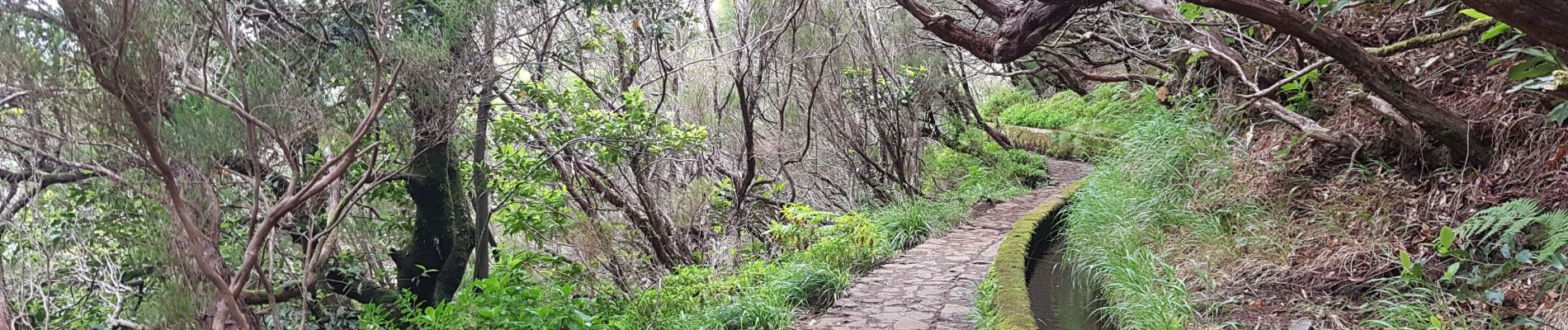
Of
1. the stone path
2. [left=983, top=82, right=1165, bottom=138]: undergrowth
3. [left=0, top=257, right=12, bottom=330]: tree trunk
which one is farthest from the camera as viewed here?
[left=983, top=82, right=1165, bottom=138]: undergrowth

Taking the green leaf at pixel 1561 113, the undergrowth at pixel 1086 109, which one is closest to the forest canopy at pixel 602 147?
the green leaf at pixel 1561 113

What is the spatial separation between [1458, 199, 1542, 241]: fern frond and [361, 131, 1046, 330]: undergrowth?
338 cm

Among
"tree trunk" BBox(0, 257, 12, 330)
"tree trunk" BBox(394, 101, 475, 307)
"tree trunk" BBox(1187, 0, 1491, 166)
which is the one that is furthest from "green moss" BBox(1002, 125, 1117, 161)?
"tree trunk" BBox(0, 257, 12, 330)

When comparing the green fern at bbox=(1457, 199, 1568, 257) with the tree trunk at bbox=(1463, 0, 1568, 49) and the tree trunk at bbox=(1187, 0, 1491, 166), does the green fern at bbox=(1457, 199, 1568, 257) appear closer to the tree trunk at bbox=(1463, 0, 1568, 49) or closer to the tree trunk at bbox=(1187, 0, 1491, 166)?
the tree trunk at bbox=(1187, 0, 1491, 166)

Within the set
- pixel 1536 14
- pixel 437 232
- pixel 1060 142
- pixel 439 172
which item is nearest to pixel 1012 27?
pixel 1536 14

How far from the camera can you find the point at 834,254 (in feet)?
19.6

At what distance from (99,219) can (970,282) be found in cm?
561

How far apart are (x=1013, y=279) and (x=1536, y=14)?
124 inches

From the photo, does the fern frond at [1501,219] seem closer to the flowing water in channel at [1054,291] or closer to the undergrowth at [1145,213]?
the undergrowth at [1145,213]

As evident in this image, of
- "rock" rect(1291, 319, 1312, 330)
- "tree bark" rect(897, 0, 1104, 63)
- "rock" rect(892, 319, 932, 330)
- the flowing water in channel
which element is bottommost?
the flowing water in channel

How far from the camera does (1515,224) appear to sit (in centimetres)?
364

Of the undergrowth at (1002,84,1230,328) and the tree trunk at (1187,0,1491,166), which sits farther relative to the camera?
the undergrowth at (1002,84,1230,328)

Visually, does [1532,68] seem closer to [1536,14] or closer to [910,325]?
[1536,14]

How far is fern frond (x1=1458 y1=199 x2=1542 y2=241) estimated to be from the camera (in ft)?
12.1
